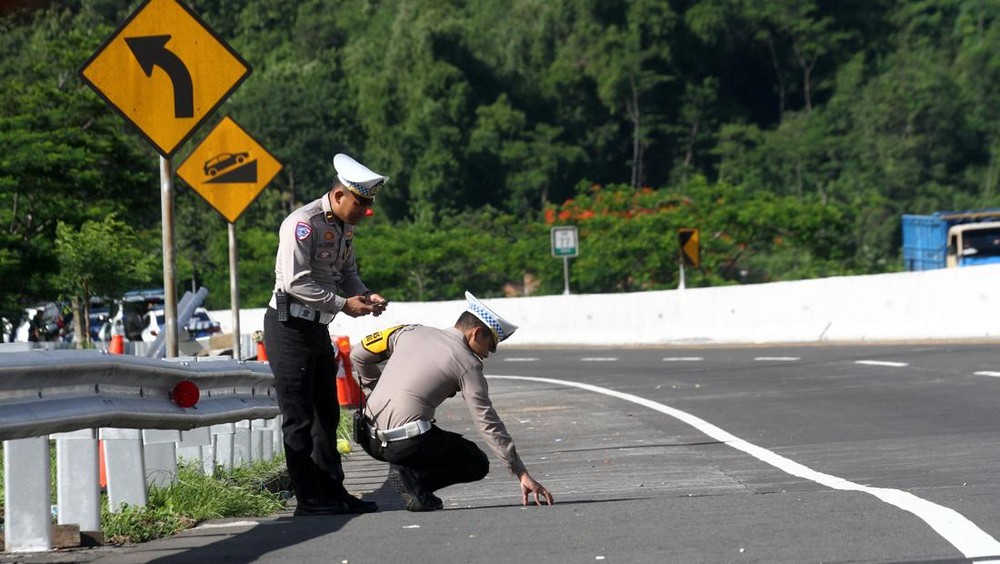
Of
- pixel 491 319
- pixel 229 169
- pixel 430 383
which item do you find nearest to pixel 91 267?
pixel 229 169

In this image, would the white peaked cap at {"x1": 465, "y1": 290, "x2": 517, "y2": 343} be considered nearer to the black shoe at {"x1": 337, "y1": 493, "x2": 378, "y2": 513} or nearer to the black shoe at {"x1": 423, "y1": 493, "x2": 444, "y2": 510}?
the black shoe at {"x1": 423, "y1": 493, "x2": 444, "y2": 510}

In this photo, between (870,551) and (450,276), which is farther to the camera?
(450,276)

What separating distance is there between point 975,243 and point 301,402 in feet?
140

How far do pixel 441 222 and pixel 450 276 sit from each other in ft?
58.3

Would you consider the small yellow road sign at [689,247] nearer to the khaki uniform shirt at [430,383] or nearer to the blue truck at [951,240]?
the blue truck at [951,240]

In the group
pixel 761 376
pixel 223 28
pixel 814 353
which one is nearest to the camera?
pixel 761 376

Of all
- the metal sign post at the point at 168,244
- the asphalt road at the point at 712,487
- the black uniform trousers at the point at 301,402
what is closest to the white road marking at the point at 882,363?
the asphalt road at the point at 712,487

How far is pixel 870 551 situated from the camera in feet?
20.0

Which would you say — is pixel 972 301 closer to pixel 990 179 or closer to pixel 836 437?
pixel 836 437

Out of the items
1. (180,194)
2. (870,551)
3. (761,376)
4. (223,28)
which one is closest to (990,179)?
(180,194)

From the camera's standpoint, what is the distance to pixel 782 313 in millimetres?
31438

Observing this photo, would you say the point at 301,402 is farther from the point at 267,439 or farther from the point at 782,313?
the point at 782,313

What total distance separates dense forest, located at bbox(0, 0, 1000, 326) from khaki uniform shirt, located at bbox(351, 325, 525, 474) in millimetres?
44225

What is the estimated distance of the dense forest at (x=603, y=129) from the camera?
6306 cm
